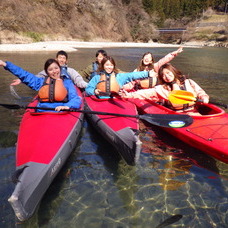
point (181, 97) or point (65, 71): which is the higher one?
point (65, 71)

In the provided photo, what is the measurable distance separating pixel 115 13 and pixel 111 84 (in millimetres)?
40175

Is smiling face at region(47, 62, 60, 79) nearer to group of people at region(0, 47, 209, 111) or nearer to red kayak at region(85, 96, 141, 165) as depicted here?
group of people at region(0, 47, 209, 111)

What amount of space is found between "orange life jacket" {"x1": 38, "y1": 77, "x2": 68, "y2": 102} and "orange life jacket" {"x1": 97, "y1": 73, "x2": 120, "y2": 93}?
0.96 m

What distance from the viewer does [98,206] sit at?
2.58 meters

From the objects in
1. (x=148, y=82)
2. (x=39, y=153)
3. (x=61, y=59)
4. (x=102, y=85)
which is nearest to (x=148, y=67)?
(x=148, y=82)

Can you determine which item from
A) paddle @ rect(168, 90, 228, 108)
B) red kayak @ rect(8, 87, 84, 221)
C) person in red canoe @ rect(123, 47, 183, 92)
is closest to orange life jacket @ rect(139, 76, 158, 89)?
person in red canoe @ rect(123, 47, 183, 92)

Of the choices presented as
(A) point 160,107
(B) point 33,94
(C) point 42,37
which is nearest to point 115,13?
(C) point 42,37

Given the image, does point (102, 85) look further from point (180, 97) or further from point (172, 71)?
point (180, 97)

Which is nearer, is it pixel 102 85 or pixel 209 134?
pixel 209 134

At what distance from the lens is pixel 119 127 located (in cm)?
327

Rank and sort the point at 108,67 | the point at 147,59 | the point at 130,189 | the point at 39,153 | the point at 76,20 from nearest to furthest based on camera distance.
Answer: the point at 39,153
the point at 130,189
the point at 108,67
the point at 147,59
the point at 76,20

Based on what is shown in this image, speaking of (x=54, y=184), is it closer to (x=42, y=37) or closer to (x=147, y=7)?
(x=42, y=37)

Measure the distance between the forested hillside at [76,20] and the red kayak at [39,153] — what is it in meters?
24.7

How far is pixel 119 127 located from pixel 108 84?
4.93 feet
